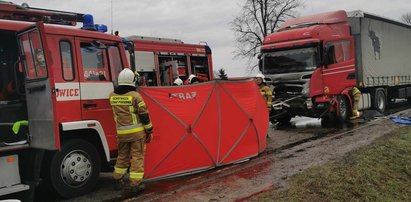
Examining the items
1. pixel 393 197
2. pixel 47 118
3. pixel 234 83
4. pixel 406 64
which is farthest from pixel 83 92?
pixel 406 64

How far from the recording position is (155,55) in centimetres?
1129

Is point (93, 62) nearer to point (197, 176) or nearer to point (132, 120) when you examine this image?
point (132, 120)

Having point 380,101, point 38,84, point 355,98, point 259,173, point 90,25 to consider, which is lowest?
point 259,173

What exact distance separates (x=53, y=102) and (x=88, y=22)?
2.22 m

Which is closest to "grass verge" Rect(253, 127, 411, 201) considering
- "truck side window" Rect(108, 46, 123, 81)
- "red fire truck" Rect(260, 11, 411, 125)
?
"truck side window" Rect(108, 46, 123, 81)

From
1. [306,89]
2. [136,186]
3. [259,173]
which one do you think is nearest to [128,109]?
[136,186]

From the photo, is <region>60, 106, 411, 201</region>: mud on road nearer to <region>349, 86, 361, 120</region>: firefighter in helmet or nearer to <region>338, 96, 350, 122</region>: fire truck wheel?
<region>338, 96, 350, 122</region>: fire truck wheel

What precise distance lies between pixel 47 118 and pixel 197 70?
7838 mm

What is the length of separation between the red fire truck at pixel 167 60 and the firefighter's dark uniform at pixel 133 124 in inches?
182

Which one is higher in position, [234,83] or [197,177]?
[234,83]

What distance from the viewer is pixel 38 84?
214 inches

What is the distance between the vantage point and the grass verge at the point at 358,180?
219 inches

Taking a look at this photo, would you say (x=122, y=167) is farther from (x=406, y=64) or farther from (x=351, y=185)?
(x=406, y=64)

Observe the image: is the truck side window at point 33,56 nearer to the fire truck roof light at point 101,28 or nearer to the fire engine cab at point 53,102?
the fire engine cab at point 53,102
